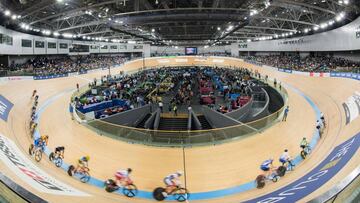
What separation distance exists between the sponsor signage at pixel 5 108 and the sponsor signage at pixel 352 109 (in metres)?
17.1

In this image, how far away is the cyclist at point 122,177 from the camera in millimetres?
7422

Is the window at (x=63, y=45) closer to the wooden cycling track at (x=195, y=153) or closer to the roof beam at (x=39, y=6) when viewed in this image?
the roof beam at (x=39, y=6)

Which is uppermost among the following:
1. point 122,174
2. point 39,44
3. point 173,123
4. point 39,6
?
point 39,6

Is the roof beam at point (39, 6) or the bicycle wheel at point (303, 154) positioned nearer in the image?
the bicycle wheel at point (303, 154)

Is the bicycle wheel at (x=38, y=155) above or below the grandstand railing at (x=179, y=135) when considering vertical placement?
below

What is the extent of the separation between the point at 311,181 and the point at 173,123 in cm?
1149

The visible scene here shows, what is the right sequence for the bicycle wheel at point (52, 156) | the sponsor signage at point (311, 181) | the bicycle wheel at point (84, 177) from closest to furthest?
the sponsor signage at point (311, 181) < the bicycle wheel at point (84, 177) < the bicycle wheel at point (52, 156)

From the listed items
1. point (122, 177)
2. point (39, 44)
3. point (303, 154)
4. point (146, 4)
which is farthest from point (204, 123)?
point (39, 44)

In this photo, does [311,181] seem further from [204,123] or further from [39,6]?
[39,6]

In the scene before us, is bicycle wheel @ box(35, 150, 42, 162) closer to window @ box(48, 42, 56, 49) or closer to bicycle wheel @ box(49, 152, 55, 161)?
bicycle wheel @ box(49, 152, 55, 161)

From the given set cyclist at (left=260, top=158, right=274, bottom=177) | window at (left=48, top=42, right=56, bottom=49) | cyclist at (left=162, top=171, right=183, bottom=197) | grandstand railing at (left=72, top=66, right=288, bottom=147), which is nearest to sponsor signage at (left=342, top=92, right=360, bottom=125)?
grandstand railing at (left=72, top=66, right=288, bottom=147)

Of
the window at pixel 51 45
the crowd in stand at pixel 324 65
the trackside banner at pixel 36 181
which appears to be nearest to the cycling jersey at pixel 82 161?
the trackside banner at pixel 36 181

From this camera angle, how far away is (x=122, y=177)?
24.5 ft

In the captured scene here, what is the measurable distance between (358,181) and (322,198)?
111cm
